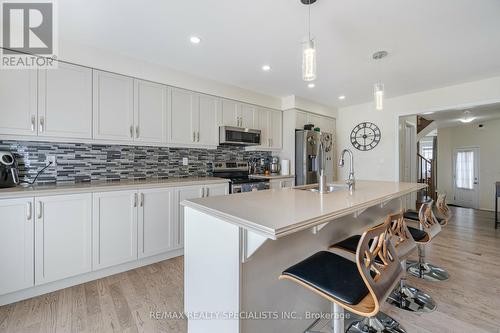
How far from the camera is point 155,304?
1942 mm

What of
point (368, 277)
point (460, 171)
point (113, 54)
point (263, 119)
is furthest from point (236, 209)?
point (460, 171)

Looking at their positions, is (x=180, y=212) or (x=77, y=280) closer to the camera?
(x=77, y=280)

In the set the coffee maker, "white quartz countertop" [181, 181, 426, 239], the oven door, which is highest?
the coffee maker

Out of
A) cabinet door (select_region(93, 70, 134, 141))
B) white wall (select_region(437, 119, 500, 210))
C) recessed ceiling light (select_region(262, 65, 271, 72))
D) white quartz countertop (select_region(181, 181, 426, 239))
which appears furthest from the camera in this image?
white wall (select_region(437, 119, 500, 210))

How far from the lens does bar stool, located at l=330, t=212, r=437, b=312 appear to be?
60.1 inches

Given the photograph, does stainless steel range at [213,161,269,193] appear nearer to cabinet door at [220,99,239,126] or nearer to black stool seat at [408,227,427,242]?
cabinet door at [220,99,239,126]

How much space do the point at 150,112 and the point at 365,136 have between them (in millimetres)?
4254

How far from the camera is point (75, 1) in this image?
6.04 ft

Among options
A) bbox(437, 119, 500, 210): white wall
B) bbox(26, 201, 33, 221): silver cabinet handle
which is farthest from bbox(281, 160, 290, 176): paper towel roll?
bbox(437, 119, 500, 210): white wall

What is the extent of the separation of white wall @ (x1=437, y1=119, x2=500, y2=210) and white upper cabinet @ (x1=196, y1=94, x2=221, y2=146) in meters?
7.26

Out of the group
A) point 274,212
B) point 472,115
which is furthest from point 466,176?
point 274,212

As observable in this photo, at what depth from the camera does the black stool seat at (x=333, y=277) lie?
3.47 ft

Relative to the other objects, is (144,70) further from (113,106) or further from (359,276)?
(359,276)

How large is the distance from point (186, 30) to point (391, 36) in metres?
2.06
